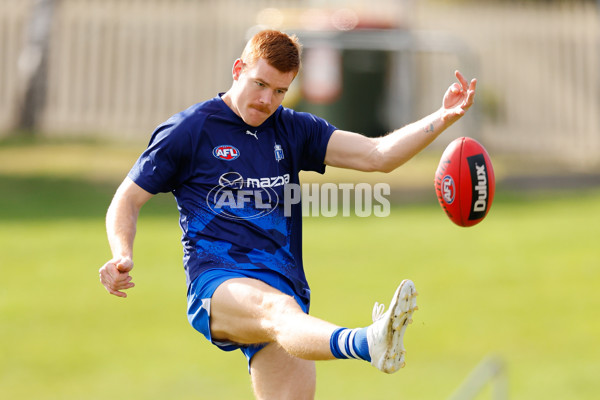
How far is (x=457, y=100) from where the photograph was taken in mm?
5500

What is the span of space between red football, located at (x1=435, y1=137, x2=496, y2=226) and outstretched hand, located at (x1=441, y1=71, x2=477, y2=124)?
1.14ft

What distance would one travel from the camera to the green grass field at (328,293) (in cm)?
1212

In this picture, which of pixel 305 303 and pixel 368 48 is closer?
pixel 305 303

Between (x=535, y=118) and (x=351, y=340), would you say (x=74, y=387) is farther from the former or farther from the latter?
A: (x=535, y=118)

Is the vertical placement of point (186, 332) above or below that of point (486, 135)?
below

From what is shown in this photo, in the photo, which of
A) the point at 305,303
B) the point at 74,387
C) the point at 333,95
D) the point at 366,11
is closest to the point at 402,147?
the point at 305,303

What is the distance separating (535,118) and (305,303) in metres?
16.9

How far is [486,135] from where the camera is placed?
21.2 meters

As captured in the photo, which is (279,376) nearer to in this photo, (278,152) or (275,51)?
(278,152)

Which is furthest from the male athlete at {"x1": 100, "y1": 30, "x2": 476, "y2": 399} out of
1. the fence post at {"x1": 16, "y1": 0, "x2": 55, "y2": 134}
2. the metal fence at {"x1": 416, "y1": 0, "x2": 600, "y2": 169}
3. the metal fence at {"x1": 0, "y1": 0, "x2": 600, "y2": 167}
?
the metal fence at {"x1": 416, "y1": 0, "x2": 600, "y2": 169}

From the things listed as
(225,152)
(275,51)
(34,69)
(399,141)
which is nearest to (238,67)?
(275,51)

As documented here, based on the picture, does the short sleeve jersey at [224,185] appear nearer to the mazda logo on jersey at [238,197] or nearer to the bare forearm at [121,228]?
the mazda logo on jersey at [238,197]

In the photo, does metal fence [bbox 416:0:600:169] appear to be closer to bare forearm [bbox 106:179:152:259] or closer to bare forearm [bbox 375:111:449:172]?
bare forearm [bbox 375:111:449:172]

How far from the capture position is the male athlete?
17.1 ft
